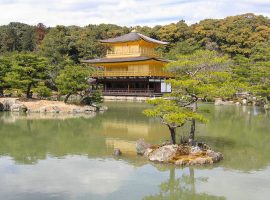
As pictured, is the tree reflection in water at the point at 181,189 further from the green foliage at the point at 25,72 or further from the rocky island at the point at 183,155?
the green foliage at the point at 25,72

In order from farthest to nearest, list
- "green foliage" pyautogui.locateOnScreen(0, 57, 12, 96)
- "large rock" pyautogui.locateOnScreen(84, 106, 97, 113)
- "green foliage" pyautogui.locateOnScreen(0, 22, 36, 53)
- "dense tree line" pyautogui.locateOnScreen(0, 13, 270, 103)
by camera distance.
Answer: "green foliage" pyautogui.locateOnScreen(0, 22, 36, 53) < "dense tree line" pyautogui.locateOnScreen(0, 13, 270, 103) < "green foliage" pyautogui.locateOnScreen(0, 57, 12, 96) < "large rock" pyautogui.locateOnScreen(84, 106, 97, 113)

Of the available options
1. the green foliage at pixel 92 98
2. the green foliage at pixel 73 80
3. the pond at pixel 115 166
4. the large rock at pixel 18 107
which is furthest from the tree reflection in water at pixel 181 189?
the large rock at pixel 18 107

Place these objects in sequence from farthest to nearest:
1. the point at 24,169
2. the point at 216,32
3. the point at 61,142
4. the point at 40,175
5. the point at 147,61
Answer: the point at 216,32
the point at 147,61
the point at 61,142
the point at 24,169
the point at 40,175

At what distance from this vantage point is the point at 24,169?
11555 millimetres

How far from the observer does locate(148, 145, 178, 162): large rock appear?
12295 mm

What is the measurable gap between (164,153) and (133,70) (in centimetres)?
3124

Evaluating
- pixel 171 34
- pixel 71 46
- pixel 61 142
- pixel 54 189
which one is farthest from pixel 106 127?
pixel 171 34

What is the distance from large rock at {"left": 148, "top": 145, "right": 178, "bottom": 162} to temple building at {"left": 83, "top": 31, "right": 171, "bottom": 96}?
2727 centimetres

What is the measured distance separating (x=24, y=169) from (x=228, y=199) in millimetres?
6182

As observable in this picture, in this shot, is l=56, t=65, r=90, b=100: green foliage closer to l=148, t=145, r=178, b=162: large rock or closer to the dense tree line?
l=148, t=145, r=178, b=162: large rock

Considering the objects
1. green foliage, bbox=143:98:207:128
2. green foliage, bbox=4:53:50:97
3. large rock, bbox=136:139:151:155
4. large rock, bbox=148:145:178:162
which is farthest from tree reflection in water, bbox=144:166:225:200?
green foliage, bbox=4:53:50:97

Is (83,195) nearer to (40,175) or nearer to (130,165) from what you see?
(40,175)

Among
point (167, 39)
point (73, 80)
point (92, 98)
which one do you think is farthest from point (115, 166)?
point (167, 39)

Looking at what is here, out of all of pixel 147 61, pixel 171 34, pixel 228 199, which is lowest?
pixel 228 199
